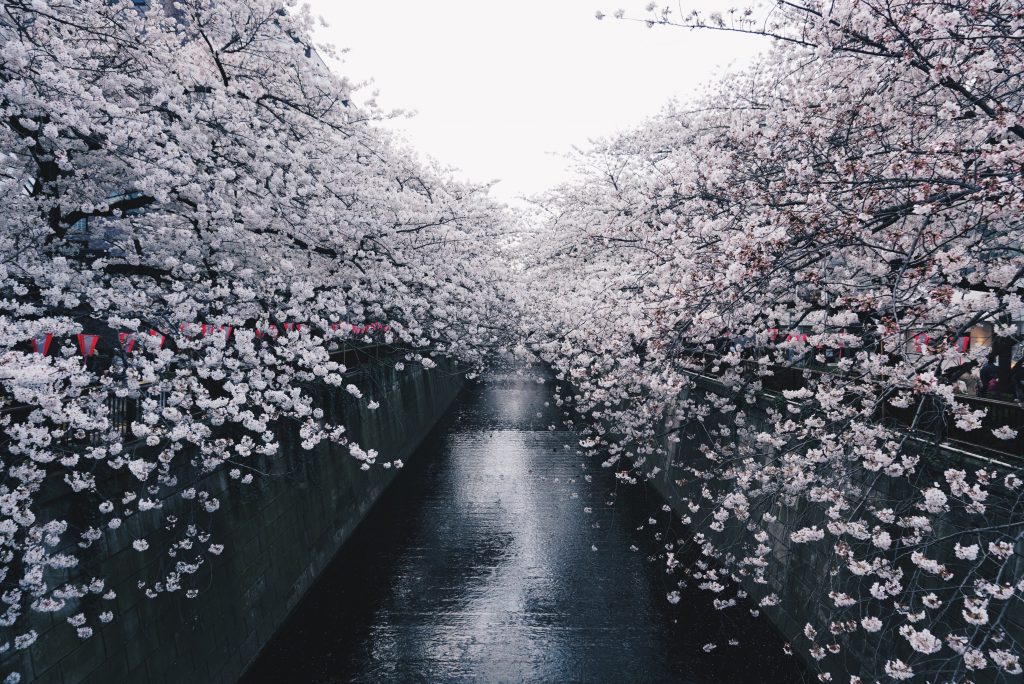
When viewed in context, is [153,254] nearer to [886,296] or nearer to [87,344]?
[87,344]

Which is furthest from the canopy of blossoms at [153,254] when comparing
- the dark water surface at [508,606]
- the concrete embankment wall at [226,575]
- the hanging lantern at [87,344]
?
the dark water surface at [508,606]

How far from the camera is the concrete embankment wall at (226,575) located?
23.1 ft

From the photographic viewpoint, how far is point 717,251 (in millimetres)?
8336

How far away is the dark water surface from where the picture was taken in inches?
428

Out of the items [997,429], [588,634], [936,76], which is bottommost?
[588,634]

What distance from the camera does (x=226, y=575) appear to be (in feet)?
34.1

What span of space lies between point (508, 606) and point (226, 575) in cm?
567

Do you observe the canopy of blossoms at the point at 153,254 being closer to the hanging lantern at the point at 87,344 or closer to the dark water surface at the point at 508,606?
the hanging lantern at the point at 87,344

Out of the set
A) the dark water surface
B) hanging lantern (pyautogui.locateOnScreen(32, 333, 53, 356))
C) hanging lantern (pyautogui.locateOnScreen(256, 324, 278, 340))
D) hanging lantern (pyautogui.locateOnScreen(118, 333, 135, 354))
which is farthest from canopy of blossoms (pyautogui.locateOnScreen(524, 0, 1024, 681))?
hanging lantern (pyautogui.locateOnScreen(32, 333, 53, 356))

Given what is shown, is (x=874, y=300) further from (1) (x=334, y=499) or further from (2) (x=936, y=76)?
(1) (x=334, y=499)

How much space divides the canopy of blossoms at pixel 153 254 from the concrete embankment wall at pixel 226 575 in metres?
0.26

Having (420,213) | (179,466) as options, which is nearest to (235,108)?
(420,213)

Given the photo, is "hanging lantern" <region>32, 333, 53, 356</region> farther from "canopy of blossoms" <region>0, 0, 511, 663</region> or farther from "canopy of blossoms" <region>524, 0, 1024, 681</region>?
"canopy of blossoms" <region>524, 0, 1024, 681</region>

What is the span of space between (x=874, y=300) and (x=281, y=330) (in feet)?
29.6
